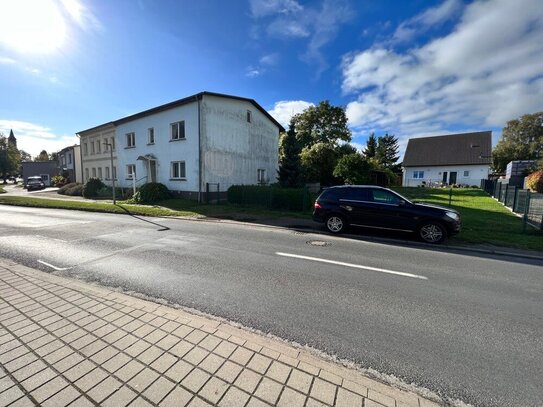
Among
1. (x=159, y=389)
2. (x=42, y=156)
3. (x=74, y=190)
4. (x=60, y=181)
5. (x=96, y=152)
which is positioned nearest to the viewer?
(x=159, y=389)

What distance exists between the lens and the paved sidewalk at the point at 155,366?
2012mm

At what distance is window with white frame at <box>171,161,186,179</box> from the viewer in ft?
64.8

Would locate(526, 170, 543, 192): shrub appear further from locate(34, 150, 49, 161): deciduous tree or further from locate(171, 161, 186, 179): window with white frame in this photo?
locate(34, 150, 49, 161): deciduous tree

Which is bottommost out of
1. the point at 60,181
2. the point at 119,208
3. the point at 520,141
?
the point at 119,208

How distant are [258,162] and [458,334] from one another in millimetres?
21257

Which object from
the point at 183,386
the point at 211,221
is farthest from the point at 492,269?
the point at 211,221

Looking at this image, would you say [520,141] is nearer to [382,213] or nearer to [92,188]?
[382,213]

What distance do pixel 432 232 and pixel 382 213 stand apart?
1527 millimetres

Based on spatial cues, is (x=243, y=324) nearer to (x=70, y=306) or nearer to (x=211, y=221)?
(x=70, y=306)

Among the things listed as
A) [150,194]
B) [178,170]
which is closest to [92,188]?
[150,194]

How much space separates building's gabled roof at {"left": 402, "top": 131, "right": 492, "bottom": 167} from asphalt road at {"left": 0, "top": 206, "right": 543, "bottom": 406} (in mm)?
41440

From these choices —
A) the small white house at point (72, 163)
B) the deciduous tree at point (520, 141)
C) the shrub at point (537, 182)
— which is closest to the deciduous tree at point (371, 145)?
the deciduous tree at point (520, 141)

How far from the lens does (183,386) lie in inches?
83.0

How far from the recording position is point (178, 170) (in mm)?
20031
